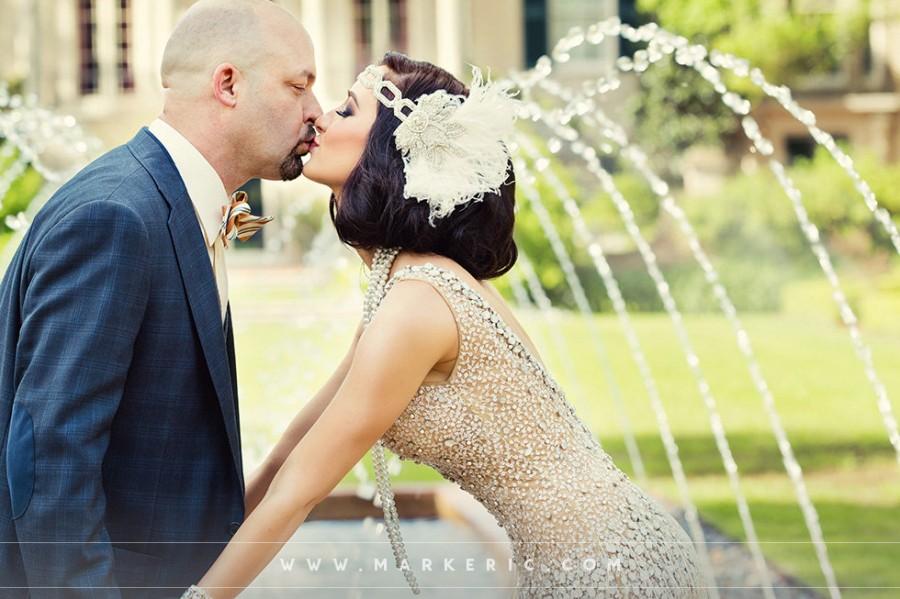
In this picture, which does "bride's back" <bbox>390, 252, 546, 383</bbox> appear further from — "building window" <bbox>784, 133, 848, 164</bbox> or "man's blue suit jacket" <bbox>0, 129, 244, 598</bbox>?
"building window" <bbox>784, 133, 848, 164</bbox>

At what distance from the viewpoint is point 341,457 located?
2.45 m

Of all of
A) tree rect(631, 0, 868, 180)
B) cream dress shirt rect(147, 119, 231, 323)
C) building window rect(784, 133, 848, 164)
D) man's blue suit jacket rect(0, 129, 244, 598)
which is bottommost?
building window rect(784, 133, 848, 164)

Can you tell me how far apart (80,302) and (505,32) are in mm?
23443

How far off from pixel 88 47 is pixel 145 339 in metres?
25.7

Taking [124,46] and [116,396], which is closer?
[116,396]

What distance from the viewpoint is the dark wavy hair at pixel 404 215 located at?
8.82 feet

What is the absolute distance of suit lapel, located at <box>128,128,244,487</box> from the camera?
242 cm

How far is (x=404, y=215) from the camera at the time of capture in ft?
8.83

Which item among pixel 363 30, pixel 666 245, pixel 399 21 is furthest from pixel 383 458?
pixel 399 21

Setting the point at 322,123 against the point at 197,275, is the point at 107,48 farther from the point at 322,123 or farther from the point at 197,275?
the point at 197,275

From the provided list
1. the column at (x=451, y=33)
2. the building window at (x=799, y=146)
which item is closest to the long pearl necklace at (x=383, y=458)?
the column at (x=451, y=33)

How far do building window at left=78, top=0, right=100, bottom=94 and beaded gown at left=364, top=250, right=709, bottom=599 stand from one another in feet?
83.1

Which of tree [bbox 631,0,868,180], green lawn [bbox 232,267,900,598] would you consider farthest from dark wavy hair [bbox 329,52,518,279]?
tree [bbox 631,0,868,180]

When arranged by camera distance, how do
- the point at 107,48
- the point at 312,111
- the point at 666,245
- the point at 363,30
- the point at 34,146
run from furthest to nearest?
the point at 107,48 < the point at 363,30 < the point at 666,245 < the point at 34,146 < the point at 312,111
